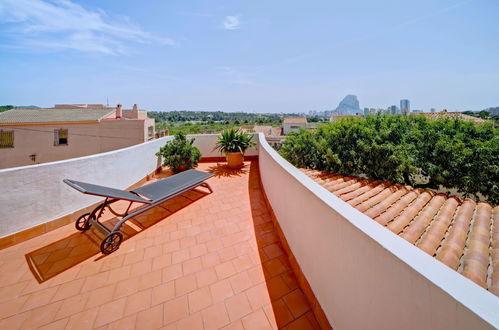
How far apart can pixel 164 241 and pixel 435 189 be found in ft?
20.0

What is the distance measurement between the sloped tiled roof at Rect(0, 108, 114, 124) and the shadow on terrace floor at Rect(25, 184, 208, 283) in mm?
23290

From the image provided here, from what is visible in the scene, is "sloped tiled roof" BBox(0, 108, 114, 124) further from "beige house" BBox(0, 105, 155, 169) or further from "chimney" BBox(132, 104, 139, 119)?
"chimney" BBox(132, 104, 139, 119)

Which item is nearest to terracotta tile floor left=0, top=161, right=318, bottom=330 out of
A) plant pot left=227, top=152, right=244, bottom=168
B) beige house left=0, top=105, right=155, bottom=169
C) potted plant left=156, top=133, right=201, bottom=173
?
potted plant left=156, top=133, right=201, bottom=173

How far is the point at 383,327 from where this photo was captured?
1234mm

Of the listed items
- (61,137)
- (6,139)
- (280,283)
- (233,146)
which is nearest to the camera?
(280,283)

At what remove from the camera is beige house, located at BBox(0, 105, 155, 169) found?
1939 cm

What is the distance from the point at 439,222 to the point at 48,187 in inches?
245

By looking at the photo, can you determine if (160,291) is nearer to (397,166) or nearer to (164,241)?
(164,241)

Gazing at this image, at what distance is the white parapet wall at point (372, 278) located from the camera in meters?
0.83

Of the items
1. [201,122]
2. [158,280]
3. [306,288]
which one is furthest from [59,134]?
[201,122]

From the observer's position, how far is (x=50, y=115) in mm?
21875

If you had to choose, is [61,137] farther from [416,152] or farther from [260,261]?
[416,152]

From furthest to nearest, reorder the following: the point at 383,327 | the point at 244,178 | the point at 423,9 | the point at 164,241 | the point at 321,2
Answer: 1. the point at 321,2
2. the point at 244,178
3. the point at 423,9
4. the point at 164,241
5. the point at 383,327

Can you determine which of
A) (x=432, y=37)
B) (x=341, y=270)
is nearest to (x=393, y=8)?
(x=432, y=37)
